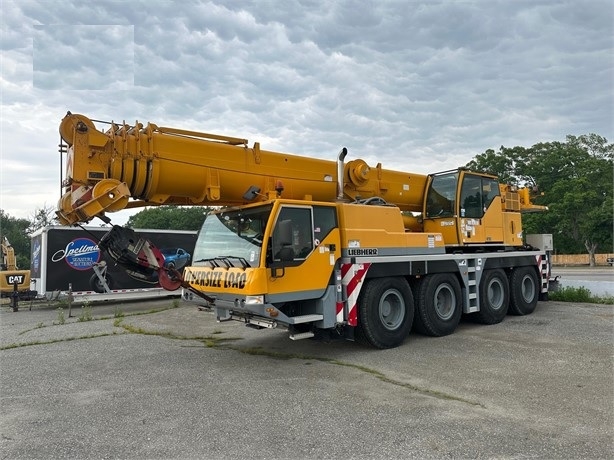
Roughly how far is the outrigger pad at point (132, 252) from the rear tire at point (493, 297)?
671 centimetres

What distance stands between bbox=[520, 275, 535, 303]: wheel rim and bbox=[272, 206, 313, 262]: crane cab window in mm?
6844

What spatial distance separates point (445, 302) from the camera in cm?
912

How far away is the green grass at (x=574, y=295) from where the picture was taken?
43.7ft

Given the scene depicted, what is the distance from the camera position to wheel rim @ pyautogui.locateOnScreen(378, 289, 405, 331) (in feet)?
25.8

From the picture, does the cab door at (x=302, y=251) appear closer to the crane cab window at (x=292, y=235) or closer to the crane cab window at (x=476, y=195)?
the crane cab window at (x=292, y=235)

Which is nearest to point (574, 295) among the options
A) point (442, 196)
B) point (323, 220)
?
point (442, 196)

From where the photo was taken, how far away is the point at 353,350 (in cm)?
769

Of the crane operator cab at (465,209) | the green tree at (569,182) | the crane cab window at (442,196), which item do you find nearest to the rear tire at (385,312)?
the crane operator cab at (465,209)

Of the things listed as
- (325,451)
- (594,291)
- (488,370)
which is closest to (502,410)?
(488,370)

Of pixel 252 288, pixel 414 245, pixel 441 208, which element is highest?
pixel 441 208

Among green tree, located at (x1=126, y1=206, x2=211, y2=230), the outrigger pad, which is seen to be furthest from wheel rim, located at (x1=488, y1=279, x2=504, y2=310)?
green tree, located at (x1=126, y1=206, x2=211, y2=230)

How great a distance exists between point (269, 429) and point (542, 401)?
2.97 meters

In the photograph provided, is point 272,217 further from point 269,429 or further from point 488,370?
point 488,370

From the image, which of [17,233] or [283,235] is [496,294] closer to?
[283,235]
